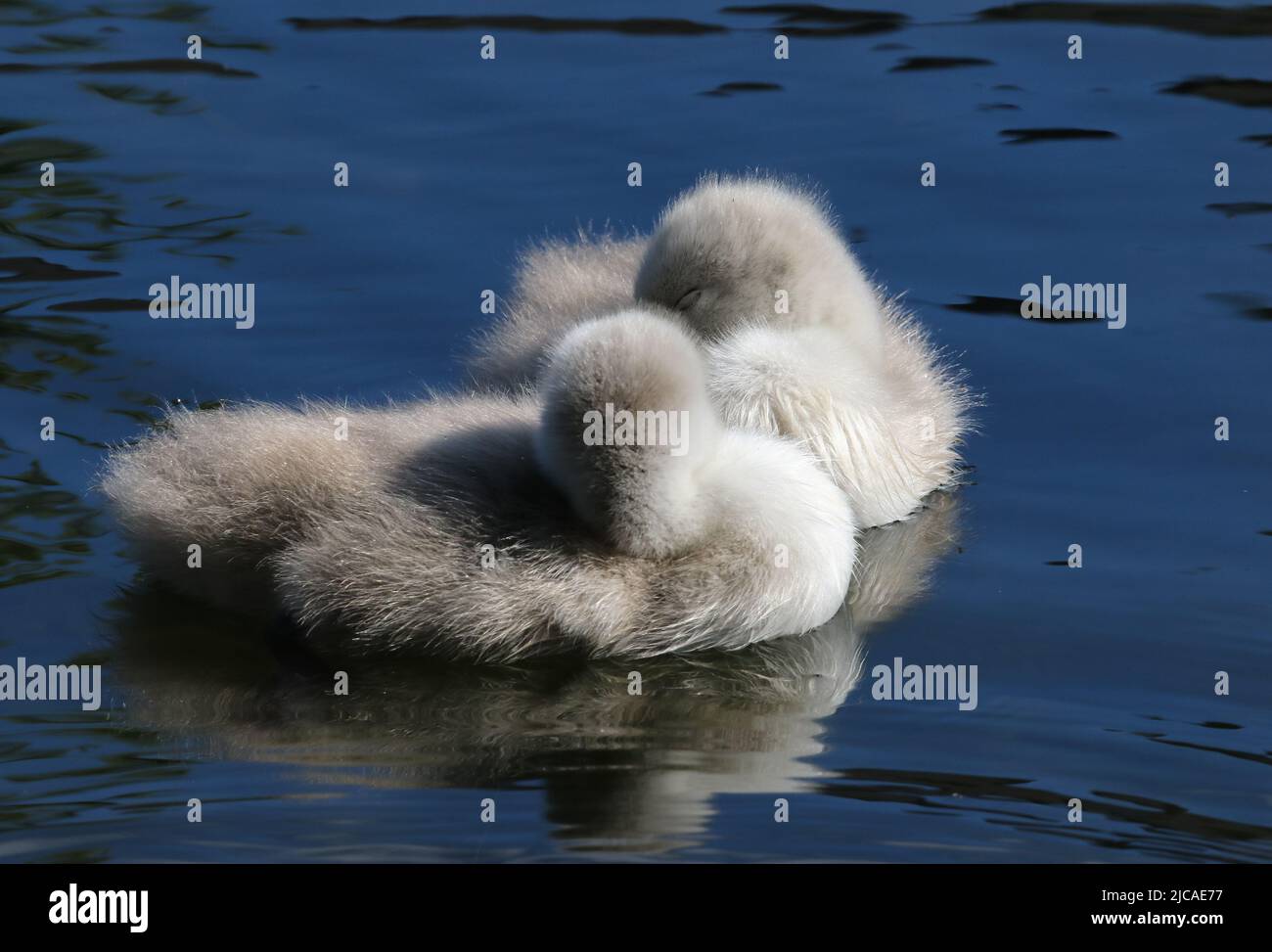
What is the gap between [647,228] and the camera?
7906 millimetres

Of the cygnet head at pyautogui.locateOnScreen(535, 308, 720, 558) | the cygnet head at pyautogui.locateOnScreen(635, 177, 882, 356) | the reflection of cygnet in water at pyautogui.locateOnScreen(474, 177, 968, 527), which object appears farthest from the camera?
the cygnet head at pyautogui.locateOnScreen(635, 177, 882, 356)

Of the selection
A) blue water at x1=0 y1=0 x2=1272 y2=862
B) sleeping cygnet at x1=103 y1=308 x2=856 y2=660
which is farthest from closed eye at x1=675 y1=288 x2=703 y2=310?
sleeping cygnet at x1=103 y1=308 x2=856 y2=660

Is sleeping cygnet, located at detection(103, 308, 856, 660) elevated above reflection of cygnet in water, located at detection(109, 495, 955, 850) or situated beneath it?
elevated above

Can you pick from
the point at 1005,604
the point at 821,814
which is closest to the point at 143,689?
the point at 821,814

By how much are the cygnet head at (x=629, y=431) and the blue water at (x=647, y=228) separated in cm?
41

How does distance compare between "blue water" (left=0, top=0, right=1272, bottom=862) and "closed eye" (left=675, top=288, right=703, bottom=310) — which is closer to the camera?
"blue water" (left=0, top=0, right=1272, bottom=862)

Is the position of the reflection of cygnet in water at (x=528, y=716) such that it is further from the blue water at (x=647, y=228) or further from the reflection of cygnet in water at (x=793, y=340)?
the reflection of cygnet in water at (x=793, y=340)

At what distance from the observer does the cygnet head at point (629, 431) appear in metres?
4.99

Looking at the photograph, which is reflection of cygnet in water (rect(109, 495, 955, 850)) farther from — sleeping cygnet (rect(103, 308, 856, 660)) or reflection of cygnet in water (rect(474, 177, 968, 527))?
reflection of cygnet in water (rect(474, 177, 968, 527))

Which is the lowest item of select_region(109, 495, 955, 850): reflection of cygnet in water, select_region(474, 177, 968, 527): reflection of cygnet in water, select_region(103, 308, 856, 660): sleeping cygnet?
select_region(109, 495, 955, 850): reflection of cygnet in water

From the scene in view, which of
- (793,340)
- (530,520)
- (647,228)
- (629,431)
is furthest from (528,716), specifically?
(647,228)

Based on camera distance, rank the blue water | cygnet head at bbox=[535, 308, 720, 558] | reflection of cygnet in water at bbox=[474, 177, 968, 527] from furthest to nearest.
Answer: reflection of cygnet in water at bbox=[474, 177, 968, 527], cygnet head at bbox=[535, 308, 720, 558], the blue water

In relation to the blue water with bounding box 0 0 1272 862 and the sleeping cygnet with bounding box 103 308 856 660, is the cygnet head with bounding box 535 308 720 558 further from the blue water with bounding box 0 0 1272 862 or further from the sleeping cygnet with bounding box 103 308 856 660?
the blue water with bounding box 0 0 1272 862

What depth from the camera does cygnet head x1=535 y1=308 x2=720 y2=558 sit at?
4992mm
